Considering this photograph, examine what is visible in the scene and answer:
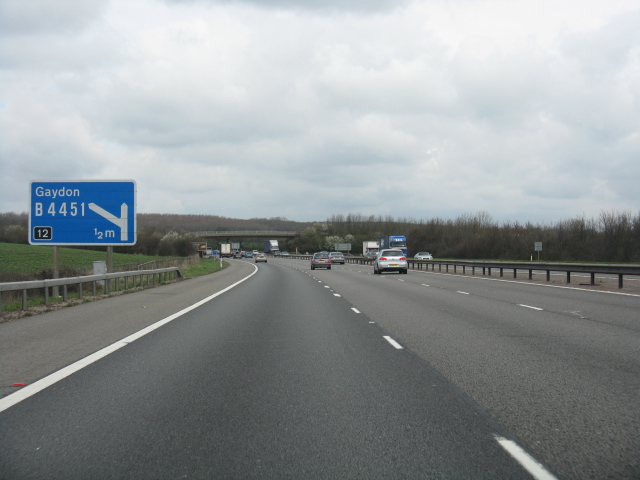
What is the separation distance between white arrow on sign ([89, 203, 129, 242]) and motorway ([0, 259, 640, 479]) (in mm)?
13194

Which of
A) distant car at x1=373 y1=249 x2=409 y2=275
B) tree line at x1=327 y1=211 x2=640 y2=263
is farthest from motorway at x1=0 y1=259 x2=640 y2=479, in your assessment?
tree line at x1=327 y1=211 x2=640 y2=263

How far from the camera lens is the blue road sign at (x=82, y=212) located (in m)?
25.1

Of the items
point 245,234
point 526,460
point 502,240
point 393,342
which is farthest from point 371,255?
point 526,460

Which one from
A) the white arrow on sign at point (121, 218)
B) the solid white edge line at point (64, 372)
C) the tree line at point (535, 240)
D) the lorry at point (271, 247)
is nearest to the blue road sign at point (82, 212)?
the white arrow on sign at point (121, 218)

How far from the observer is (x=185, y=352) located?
10016 mm

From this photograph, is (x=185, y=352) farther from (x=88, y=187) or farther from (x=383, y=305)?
(x=88, y=187)

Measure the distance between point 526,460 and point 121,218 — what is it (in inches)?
943

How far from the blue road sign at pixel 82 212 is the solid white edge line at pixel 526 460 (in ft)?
75.2

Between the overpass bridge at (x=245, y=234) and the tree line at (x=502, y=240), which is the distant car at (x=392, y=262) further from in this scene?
the overpass bridge at (x=245, y=234)

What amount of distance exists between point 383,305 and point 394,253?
27.5m

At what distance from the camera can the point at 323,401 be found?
21.8ft

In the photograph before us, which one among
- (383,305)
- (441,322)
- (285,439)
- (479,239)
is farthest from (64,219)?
(479,239)

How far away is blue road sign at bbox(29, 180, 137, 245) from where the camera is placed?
25.1m

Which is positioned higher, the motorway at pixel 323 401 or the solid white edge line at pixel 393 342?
the motorway at pixel 323 401
